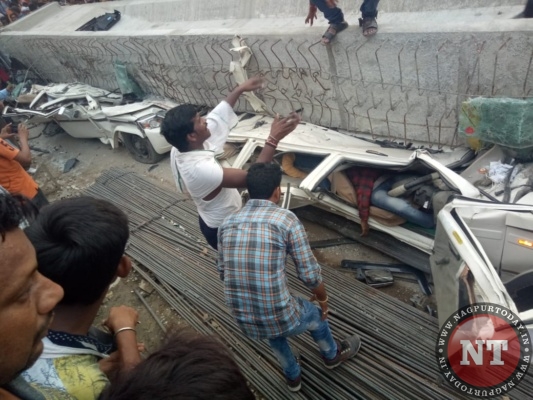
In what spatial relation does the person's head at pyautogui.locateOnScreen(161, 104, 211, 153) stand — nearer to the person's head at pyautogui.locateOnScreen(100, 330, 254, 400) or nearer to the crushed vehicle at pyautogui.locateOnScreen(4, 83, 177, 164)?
the person's head at pyautogui.locateOnScreen(100, 330, 254, 400)

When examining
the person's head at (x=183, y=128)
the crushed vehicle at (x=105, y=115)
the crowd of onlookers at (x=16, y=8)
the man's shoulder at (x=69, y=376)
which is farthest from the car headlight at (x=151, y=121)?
the crowd of onlookers at (x=16, y=8)

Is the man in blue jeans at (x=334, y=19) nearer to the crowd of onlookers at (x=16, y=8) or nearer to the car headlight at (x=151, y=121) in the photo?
the car headlight at (x=151, y=121)

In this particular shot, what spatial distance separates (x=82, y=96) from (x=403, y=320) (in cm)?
672

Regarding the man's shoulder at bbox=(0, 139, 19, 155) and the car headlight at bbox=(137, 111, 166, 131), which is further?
the car headlight at bbox=(137, 111, 166, 131)

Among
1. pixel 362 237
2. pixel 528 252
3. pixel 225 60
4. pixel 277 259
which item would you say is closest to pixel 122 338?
pixel 277 259

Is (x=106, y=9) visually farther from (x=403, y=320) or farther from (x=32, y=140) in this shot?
(x=403, y=320)

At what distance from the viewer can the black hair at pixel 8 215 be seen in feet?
2.99

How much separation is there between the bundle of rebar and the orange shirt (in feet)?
4.37

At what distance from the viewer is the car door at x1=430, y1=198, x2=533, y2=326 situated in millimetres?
2141

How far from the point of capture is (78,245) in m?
1.42

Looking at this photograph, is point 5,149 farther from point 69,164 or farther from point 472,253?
point 472,253

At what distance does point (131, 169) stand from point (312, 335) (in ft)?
16.9

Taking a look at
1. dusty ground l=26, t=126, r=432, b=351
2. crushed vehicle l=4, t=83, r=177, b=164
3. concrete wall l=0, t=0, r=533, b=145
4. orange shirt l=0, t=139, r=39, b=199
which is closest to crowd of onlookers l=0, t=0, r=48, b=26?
dusty ground l=26, t=126, r=432, b=351

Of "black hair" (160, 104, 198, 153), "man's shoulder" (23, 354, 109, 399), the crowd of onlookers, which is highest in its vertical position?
the crowd of onlookers
